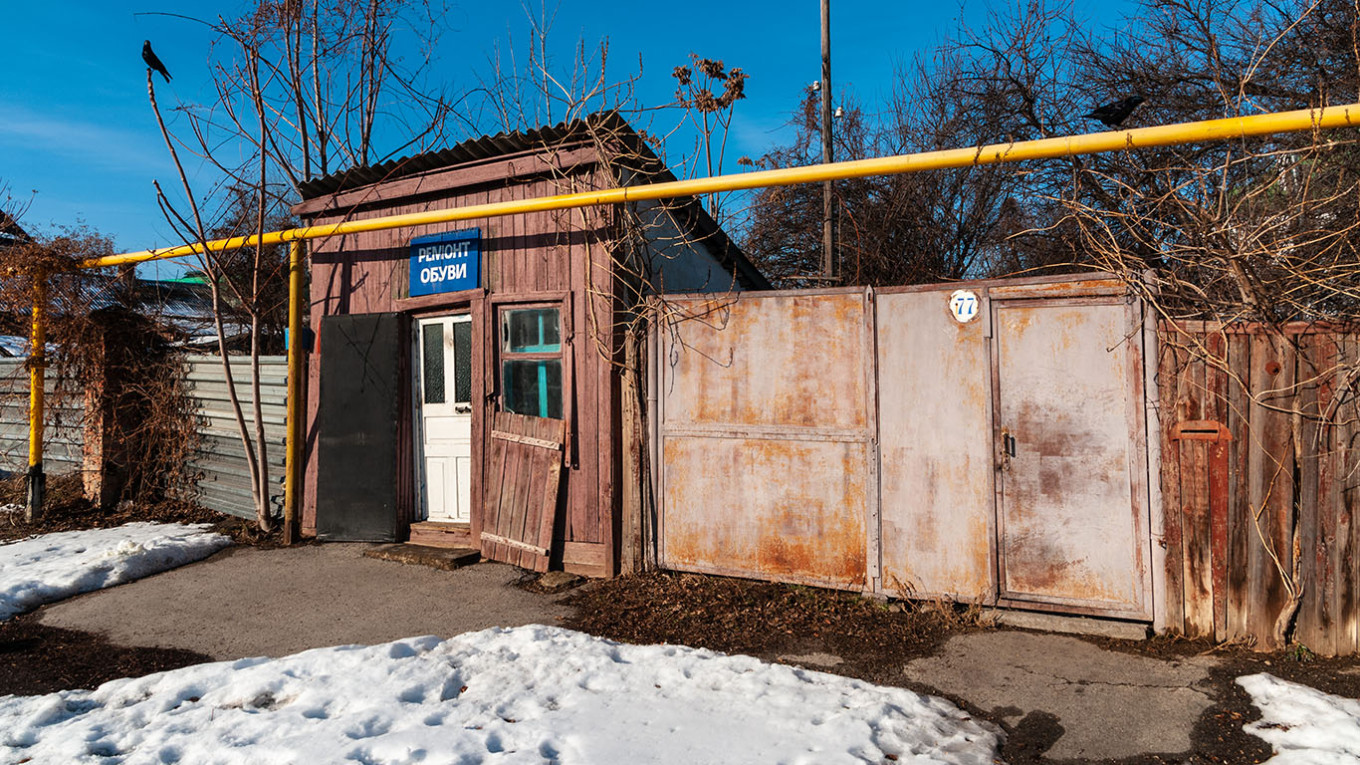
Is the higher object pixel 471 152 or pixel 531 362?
pixel 471 152

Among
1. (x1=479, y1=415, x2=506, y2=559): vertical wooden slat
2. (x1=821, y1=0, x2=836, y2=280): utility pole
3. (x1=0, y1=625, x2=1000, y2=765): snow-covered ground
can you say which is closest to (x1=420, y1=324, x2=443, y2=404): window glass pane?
(x1=479, y1=415, x2=506, y2=559): vertical wooden slat

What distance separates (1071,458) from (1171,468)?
512 mm

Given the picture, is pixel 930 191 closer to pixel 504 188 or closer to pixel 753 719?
pixel 504 188

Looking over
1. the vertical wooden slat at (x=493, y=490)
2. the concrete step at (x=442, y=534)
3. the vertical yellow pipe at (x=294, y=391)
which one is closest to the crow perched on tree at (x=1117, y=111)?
the vertical wooden slat at (x=493, y=490)

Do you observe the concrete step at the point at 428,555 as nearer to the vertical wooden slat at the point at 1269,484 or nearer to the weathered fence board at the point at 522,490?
the weathered fence board at the point at 522,490

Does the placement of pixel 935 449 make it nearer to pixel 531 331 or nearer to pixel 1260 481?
pixel 1260 481

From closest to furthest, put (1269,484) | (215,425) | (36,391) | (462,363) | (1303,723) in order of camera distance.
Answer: (1303,723) → (1269,484) → (462,363) → (215,425) → (36,391)

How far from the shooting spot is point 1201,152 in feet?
28.1

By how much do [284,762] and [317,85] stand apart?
41.4ft

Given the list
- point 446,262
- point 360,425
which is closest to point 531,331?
point 446,262

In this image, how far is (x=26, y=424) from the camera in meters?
8.98

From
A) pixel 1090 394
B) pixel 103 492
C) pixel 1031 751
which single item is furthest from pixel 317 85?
pixel 1031 751

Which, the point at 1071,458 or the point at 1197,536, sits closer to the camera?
the point at 1197,536

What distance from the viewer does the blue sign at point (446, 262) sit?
6316 millimetres
